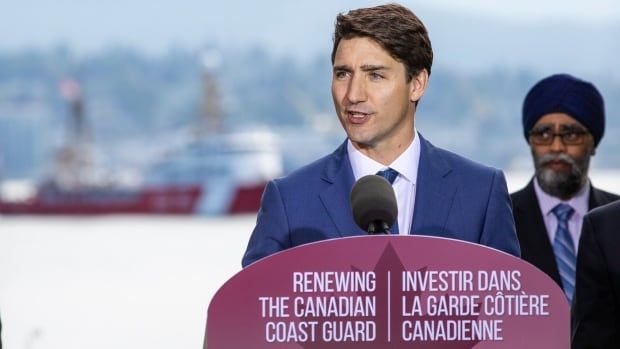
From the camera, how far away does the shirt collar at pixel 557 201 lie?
13.7 ft

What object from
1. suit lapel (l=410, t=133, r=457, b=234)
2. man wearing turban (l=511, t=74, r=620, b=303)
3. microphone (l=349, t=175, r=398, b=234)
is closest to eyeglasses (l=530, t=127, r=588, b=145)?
man wearing turban (l=511, t=74, r=620, b=303)

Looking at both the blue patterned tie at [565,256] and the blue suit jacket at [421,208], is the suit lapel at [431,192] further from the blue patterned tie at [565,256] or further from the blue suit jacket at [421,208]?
the blue patterned tie at [565,256]

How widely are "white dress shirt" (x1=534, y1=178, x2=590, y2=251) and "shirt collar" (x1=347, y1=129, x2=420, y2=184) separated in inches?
63.0

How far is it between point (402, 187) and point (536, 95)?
68.0 inches

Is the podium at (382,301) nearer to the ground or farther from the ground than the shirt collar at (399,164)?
nearer to the ground

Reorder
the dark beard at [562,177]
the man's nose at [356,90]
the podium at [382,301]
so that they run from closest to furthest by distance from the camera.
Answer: the podium at [382,301], the man's nose at [356,90], the dark beard at [562,177]

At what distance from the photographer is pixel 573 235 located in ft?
13.6

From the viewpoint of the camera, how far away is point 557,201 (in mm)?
4172

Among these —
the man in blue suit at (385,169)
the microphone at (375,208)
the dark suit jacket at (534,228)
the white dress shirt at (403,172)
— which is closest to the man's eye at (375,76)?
the man in blue suit at (385,169)

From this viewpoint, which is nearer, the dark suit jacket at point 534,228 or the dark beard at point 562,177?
the dark suit jacket at point 534,228

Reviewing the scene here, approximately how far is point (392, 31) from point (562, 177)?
1764 mm

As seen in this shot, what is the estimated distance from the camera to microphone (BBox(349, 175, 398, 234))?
219 cm

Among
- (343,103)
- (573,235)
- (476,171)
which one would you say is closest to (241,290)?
(343,103)

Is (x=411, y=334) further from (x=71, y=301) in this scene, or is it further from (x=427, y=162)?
(x=71, y=301)
